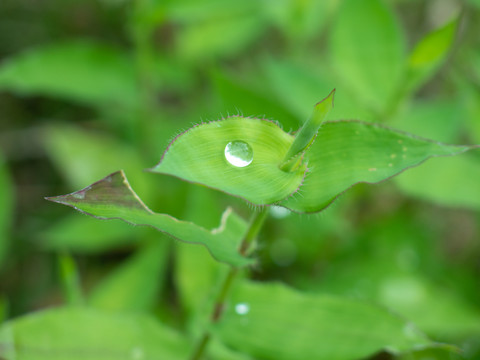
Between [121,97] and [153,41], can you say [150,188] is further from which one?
[153,41]

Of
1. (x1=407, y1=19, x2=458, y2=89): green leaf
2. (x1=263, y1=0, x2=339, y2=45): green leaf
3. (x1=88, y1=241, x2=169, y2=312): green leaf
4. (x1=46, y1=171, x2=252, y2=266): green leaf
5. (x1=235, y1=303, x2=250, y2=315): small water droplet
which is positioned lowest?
(x1=46, y1=171, x2=252, y2=266): green leaf

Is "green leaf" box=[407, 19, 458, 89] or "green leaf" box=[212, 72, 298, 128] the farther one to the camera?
"green leaf" box=[212, 72, 298, 128]

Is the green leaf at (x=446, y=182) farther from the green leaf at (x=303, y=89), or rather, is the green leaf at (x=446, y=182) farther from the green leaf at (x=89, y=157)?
the green leaf at (x=89, y=157)

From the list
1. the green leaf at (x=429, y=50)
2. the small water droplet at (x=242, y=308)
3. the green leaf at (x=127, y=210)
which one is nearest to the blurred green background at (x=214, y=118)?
the green leaf at (x=429, y=50)

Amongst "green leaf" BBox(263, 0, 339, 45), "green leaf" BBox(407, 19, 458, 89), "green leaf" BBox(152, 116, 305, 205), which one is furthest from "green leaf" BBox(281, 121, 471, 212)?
"green leaf" BBox(263, 0, 339, 45)

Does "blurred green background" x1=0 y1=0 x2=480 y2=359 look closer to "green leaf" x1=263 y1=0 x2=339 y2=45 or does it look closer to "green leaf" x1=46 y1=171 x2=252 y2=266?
"green leaf" x1=263 y1=0 x2=339 y2=45

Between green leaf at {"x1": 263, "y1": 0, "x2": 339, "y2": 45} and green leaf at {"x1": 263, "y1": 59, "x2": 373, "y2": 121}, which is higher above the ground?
green leaf at {"x1": 263, "y1": 0, "x2": 339, "y2": 45}

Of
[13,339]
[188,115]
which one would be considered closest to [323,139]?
[13,339]
